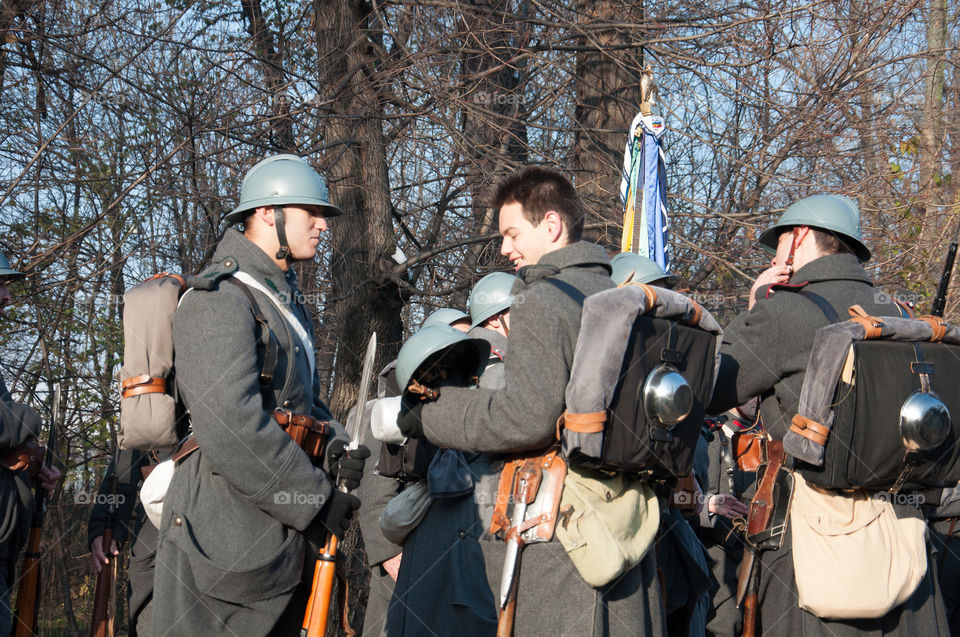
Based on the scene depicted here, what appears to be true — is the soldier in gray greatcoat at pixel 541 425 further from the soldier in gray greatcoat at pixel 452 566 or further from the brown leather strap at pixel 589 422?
the soldier in gray greatcoat at pixel 452 566

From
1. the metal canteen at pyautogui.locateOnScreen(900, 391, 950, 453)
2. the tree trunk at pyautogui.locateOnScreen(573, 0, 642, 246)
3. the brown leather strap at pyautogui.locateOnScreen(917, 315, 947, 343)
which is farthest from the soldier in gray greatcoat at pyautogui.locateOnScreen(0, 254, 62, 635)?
the tree trunk at pyautogui.locateOnScreen(573, 0, 642, 246)

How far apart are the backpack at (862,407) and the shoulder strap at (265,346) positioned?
1912 mm

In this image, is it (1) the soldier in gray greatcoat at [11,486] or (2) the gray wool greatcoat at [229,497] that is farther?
(1) the soldier in gray greatcoat at [11,486]

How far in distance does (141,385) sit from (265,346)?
45 cm

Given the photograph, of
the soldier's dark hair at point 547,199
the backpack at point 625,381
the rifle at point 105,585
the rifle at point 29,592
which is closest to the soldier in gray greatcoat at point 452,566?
the soldier's dark hair at point 547,199

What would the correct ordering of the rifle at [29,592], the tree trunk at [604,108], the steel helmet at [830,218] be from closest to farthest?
the steel helmet at [830,218], the rifle at [29,592], the tree trunk at [604,108]

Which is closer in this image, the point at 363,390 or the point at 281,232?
the point at 363,390

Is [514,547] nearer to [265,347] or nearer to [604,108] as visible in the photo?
[265,347]

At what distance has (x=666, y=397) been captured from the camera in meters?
3.14

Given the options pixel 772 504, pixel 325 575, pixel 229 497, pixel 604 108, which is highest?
pixel 604 108

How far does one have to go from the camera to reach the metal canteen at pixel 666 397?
10.3ft

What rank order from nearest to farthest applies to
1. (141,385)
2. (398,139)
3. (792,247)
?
(141,385)
(792,247)
(398,139)

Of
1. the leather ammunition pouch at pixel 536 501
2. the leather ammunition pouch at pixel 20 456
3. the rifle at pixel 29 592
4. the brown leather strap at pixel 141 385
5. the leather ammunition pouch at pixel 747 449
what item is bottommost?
the rifle at pixel 29 592

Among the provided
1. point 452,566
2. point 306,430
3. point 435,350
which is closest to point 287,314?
point 306,430
